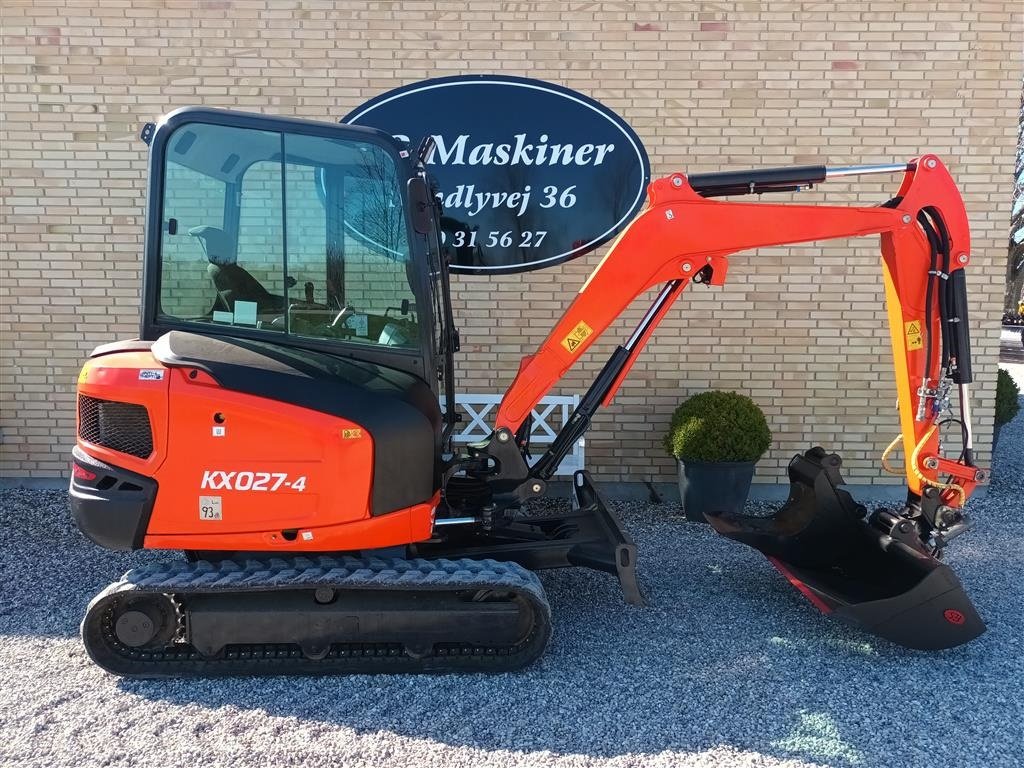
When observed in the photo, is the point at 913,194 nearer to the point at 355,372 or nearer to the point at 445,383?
the point at 445,383

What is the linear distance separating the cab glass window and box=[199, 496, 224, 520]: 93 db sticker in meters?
0.82

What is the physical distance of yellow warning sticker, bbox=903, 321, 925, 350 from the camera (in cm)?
396

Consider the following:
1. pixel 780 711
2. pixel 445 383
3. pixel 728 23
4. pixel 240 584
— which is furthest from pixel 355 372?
pixel 728 23

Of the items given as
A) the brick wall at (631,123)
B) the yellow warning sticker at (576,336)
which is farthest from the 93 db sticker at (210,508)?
the brick wall at (631,123)

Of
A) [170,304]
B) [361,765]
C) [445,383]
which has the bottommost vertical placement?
[361,765]

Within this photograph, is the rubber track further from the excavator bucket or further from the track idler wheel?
the excavator bucket

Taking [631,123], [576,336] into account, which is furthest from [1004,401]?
[576,336]

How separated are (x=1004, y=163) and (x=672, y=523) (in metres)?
3.97

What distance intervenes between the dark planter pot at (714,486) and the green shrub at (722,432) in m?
0.07

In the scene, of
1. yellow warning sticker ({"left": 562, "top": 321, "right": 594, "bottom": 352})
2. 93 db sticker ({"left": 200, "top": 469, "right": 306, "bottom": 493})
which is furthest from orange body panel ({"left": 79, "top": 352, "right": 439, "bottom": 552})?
yellow warning sticker ({"left": 562, "top": 321, "right": 594, "bottom": 352})

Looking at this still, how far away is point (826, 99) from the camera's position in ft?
20.0

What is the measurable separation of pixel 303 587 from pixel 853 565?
9.89 feet

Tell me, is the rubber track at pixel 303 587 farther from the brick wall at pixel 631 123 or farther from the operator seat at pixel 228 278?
the brick wall at pixel 631 123

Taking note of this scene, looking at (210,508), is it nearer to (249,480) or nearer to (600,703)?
(249,480)
